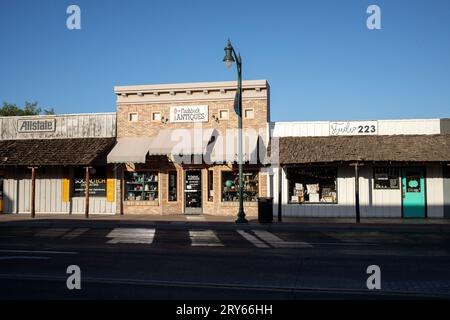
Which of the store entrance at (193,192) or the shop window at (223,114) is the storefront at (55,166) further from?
the shop window at (223,114)

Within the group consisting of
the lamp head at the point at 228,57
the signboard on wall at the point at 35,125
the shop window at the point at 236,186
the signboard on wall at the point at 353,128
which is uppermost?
the lamp head at the point at 228,57

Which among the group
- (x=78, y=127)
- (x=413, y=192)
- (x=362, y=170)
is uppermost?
(x=78, y=127)

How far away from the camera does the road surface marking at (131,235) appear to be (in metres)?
13.6

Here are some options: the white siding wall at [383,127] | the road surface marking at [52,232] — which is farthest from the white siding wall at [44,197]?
the white siding wall at [383,127]

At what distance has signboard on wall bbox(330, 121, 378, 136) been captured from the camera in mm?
21672

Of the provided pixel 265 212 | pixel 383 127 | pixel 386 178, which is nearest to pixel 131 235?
pixel 265 212

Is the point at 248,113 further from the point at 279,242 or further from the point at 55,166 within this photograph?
the point at 55,166

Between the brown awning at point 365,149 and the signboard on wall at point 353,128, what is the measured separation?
1.24 ft

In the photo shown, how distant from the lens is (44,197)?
79.5ft

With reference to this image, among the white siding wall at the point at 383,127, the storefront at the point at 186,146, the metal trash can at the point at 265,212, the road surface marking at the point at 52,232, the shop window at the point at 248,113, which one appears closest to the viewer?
the road surface marking at the point at 52,232

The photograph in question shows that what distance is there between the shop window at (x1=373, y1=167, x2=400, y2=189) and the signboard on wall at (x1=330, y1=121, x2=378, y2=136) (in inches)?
75.3

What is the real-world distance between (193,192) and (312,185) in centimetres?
610

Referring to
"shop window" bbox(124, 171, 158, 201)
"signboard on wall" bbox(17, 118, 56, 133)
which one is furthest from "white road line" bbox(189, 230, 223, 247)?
"signboard on wall" bbox(17, 118, 56, 133)

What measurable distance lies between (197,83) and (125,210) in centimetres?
770
